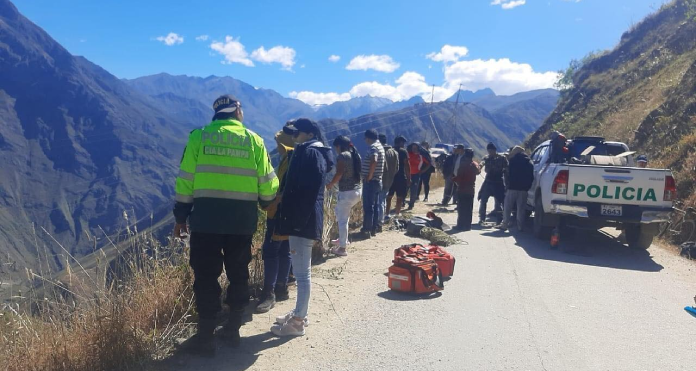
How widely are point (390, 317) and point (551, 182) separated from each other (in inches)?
203

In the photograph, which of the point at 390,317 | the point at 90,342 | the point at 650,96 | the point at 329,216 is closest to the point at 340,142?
the point at 329,216

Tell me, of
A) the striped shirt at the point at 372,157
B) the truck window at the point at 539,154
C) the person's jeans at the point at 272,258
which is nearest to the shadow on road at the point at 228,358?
the person's jeans at the point at 272,258

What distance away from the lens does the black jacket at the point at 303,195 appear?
170 inches

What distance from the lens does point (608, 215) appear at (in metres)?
8.25

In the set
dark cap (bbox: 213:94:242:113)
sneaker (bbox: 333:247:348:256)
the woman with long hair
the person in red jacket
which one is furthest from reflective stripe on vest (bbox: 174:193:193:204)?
the person in red jacket

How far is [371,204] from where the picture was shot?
30.3ft

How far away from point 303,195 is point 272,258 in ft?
3.41

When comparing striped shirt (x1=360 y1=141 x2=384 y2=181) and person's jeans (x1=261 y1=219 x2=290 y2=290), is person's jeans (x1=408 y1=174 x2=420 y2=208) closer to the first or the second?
striped shirt (x1=360 y1=141 x2=384 y2=181)

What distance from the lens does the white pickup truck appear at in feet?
26.6

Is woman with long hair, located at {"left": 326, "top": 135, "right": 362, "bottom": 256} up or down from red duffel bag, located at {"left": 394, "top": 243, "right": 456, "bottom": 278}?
up

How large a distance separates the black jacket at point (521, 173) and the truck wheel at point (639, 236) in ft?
6.71

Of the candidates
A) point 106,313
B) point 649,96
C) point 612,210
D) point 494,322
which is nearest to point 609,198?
point 612,210

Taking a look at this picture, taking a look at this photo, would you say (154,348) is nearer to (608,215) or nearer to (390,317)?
(390,317)

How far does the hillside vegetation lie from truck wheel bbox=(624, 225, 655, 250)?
2126 mm
